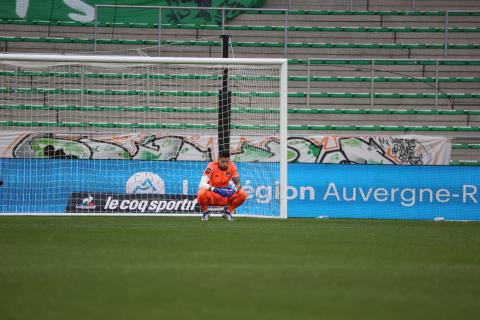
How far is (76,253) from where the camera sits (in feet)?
29.8

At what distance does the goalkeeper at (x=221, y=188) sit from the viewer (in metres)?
16.3

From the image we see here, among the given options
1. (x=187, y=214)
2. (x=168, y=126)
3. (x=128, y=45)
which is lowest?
(x=187, y=214)

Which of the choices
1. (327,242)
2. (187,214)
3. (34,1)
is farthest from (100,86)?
(327,242)

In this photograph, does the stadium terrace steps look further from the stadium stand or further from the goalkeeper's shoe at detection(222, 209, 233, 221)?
the goalkeeper's shoe at detection(222, 209, 233, 221)

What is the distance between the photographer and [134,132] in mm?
19750

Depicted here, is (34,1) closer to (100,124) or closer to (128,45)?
(128,45)

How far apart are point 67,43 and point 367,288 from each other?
17.9m

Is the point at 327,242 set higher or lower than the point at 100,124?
lower

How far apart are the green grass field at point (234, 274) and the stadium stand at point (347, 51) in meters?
10.2

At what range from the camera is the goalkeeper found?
1630 cm

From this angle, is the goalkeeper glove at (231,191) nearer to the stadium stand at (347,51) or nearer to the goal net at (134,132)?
the goal net at (134,132)

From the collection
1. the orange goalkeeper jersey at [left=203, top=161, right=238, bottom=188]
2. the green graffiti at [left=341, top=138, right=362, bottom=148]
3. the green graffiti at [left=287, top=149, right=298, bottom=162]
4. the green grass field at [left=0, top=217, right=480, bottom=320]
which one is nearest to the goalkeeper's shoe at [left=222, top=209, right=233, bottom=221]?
the orange goalkeeper jersey at [left=203, top=161, right=238, bottom=188]

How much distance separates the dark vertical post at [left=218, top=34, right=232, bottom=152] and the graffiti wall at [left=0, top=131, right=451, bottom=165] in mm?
319

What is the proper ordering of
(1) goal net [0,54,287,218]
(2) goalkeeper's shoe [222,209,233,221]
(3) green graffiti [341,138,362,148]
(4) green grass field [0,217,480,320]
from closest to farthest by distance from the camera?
1. (4) green grass field [0,217,480,320]
2. (2) goalkeeper's shoe [222,209,233,221]
3. (1) goal net [0,54,287,218]
4. (3) green graffiti [341,138,362,148]
